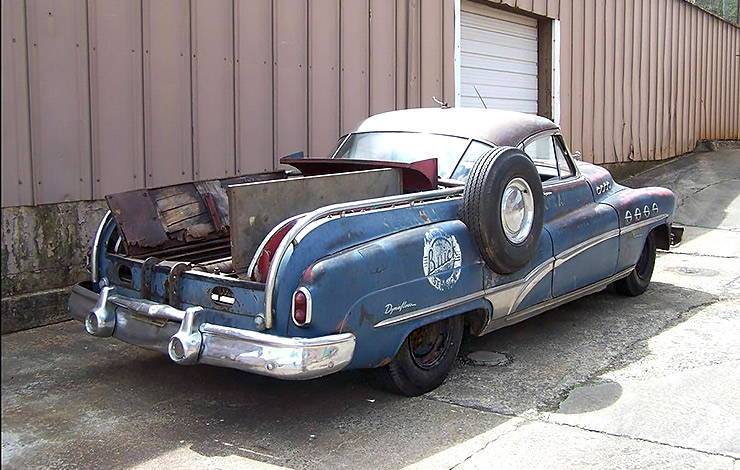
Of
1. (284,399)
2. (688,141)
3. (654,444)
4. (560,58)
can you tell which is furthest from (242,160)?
(688,141)

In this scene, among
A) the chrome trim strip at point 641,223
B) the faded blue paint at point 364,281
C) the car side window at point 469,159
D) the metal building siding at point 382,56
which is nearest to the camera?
the faded blue paint at point 364,281

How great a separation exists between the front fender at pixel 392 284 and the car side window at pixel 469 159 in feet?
2.39

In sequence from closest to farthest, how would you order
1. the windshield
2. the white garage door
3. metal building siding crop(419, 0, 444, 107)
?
the windshield
metal building siding crop(419, 0, 444, 107)
the white garage door

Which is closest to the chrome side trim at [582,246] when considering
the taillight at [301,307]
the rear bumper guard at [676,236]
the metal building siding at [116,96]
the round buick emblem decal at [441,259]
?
the round buick emblem decal at [441,259]

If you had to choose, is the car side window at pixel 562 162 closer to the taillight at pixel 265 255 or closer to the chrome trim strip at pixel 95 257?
the taillight at pixel 265 255

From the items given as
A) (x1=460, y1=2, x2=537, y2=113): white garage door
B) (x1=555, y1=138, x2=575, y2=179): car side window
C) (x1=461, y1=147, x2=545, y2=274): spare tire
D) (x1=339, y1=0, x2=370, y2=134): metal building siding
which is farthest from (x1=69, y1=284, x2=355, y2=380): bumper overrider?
(x1=460, y1=2, x2=537, y2=113): white garage door

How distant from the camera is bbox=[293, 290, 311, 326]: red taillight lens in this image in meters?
3.50

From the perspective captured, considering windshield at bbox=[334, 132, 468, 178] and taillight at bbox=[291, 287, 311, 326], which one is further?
windshield at bbox=[334, 132, 468, 178]

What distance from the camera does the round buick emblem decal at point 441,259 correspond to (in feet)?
13.3

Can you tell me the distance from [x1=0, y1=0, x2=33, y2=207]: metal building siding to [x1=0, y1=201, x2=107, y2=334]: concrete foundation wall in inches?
6.5

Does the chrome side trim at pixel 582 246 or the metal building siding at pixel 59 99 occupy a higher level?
the metal building siding at pixel 59 99

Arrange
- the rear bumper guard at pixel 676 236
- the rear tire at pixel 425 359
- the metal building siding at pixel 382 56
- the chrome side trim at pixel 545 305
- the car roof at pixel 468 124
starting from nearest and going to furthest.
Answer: the rear tire at pixel 425 359 → the chrome side trim at pixel 545 305 → the car roof at pixel 468 124 → the rear bumper guard at pixel 676 236 → the metal building siding at pixel 382 56

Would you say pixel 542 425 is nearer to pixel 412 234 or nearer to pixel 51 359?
pixel 412 234

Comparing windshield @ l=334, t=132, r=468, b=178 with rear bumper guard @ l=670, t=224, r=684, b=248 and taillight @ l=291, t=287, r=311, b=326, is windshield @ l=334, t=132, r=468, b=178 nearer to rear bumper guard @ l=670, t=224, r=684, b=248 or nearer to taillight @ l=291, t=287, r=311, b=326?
taillight @ l=291, t=287, r=311, b=326
